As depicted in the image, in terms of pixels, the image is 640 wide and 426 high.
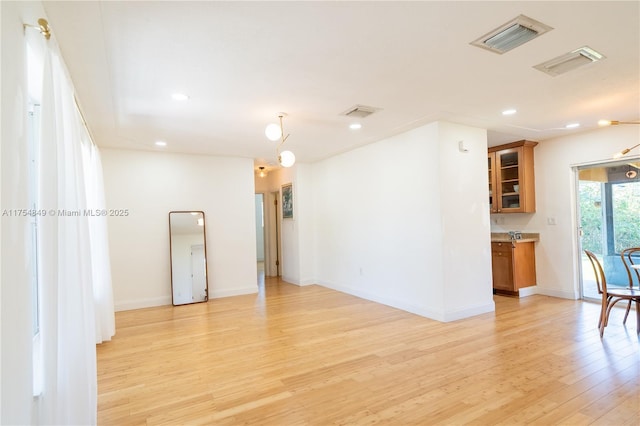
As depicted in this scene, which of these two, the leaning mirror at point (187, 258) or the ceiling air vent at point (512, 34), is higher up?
Result: the ceiling air vent at point (512, 34)

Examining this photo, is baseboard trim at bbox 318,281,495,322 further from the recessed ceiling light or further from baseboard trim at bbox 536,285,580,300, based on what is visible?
the recessed ceiling light

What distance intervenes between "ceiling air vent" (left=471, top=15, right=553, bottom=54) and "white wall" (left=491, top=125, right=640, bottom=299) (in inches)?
150

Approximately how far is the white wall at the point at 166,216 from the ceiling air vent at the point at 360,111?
122 inches

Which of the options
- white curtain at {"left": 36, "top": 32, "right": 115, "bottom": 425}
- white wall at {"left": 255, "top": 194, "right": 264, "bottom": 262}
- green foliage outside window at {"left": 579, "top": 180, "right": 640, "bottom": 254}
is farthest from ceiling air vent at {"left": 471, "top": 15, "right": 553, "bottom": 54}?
white wall at {"left": 255, "top": 194, "right": 264, "bottom": 262}

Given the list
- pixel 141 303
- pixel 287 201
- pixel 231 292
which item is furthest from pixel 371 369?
pixel 287 201

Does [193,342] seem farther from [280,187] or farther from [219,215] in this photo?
[280,187]

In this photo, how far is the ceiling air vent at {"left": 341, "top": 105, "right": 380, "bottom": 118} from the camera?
150 inches

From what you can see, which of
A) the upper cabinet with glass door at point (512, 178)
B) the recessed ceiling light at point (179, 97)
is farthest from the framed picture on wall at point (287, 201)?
the recessed ceiling light at point (179, 97)

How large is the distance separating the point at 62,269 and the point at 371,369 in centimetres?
250

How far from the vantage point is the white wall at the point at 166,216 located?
5.52 m

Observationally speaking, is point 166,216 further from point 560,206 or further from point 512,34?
point 560,206

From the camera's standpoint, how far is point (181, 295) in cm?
580

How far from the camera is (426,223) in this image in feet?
15.1

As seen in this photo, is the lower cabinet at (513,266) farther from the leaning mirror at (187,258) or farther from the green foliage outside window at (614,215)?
the leaning mirror at (187,258)
